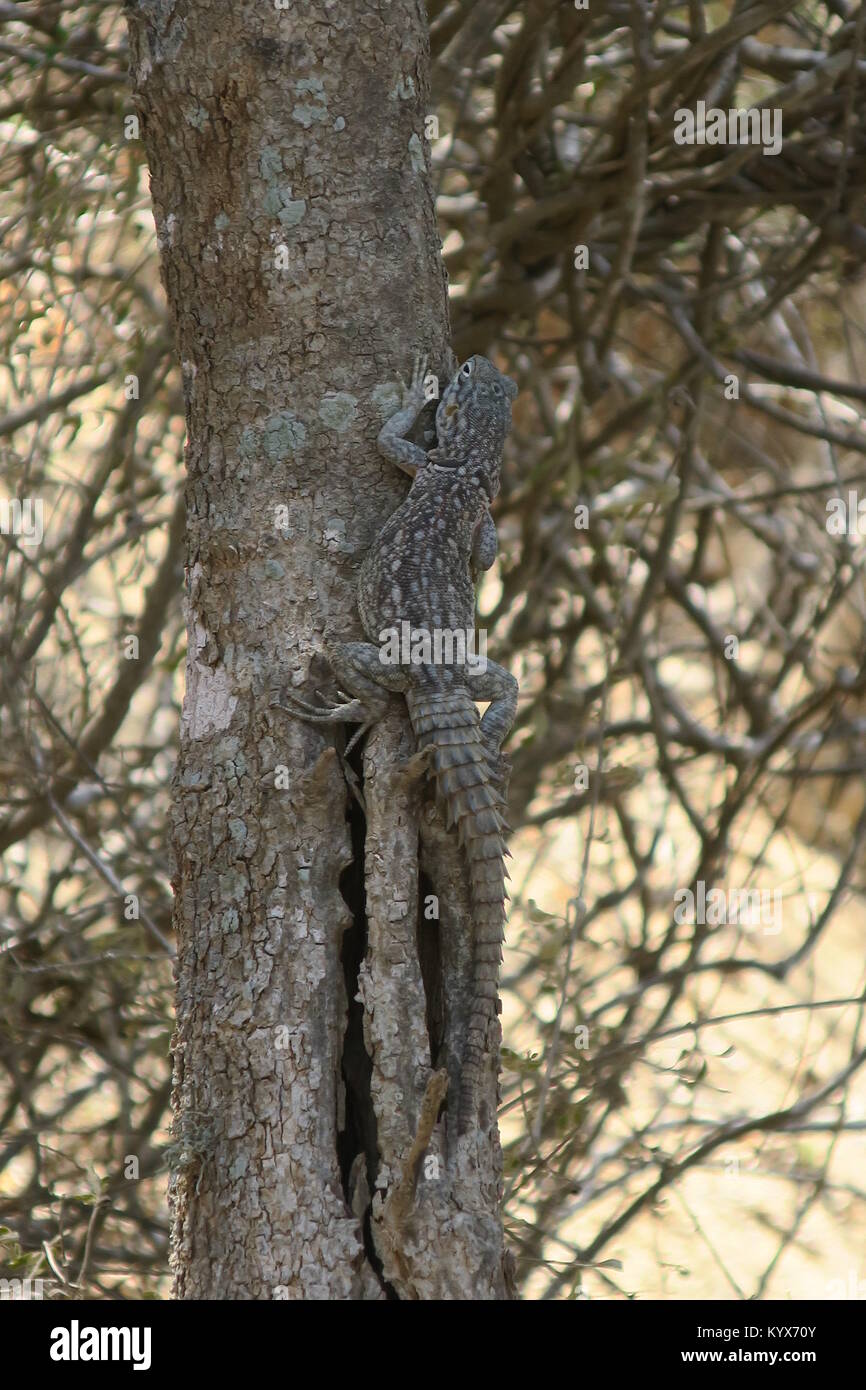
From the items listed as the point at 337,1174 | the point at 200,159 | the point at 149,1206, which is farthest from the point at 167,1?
the point at 149,1206

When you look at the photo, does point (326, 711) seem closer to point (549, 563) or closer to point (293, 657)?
point (293, 657)

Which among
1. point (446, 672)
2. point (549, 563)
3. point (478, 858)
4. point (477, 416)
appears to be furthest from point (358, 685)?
point (549, 563)

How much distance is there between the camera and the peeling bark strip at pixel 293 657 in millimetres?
2752

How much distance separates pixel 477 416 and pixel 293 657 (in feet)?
3.17

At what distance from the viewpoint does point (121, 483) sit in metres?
5.92

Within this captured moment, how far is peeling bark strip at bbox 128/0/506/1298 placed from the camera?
275cm

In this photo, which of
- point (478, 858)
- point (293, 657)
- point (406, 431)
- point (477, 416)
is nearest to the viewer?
point (478, 858)

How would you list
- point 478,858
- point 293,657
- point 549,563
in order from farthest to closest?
point 549,563
point 293,657
point 478,858

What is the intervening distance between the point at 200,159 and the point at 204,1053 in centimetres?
201

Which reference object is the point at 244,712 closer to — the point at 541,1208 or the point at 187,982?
the point at 187,982

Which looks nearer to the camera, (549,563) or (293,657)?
(293,657)

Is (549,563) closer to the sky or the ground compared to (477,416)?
closer to the sky

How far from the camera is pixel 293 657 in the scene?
2.98 m

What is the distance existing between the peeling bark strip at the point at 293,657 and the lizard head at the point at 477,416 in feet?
0.50
